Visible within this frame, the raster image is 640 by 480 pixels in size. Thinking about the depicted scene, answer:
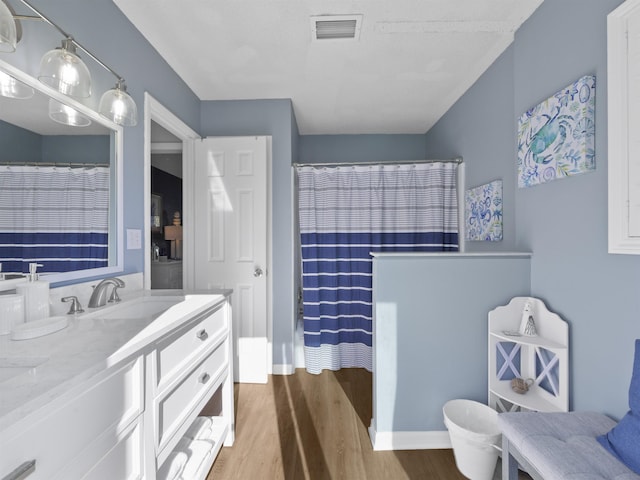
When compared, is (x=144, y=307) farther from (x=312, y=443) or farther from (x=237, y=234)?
(x=312, y=443)

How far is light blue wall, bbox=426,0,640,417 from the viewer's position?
120cm

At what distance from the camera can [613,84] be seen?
115cm

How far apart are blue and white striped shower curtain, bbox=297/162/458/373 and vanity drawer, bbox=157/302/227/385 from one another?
46.2 inches

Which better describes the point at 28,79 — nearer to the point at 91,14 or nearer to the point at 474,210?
the point at 91,14

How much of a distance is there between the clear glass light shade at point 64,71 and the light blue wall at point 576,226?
7.07 feet

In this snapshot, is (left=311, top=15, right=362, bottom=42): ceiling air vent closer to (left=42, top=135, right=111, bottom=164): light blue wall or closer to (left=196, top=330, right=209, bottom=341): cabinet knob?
(left=42, top=135, right=111, bottom=164): light blue wall

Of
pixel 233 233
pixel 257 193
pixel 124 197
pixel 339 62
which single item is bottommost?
pixel 233 233

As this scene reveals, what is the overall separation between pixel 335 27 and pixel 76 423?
7.12 ft

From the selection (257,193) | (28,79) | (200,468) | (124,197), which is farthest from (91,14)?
(200,468)

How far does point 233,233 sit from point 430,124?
2.49m

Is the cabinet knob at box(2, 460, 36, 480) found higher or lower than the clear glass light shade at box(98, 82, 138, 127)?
lower

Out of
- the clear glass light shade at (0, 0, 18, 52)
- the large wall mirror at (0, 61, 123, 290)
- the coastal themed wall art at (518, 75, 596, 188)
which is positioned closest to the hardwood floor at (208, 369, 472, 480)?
the large wall mirror at (0, 61, 123, 290)

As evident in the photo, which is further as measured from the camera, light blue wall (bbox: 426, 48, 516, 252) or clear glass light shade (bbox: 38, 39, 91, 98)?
light blue wall (bbox: 426, 48, 516, 252)

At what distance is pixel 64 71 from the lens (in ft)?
3.57
